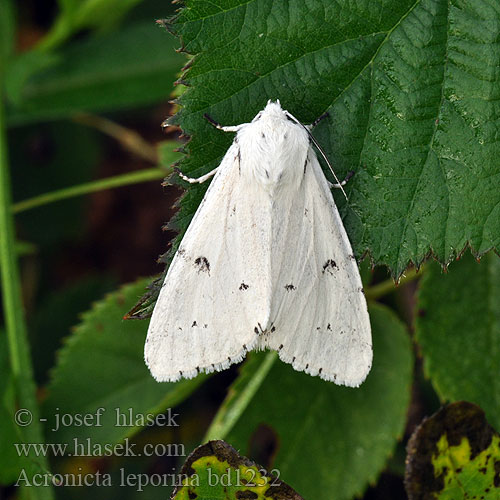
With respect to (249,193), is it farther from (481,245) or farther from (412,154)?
(481,245)

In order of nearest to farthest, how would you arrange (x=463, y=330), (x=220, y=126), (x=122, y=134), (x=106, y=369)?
(x=220, y=126), (x=463, y=330), (x=106, y=369), (x=122, y=134)

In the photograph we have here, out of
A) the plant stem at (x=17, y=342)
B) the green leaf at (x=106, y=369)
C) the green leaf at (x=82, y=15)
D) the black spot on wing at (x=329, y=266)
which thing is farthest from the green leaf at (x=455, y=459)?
the green leaf at (x=82, y=15)

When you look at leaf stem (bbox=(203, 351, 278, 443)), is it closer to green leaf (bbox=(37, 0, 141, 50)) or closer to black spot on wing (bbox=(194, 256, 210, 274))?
black spot on wing (bbox=(194, 256, 210, 274))

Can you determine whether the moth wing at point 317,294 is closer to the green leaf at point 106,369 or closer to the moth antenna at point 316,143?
the moth antenna at point 316,143

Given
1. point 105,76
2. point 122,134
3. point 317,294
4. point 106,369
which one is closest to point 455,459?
point 317,294

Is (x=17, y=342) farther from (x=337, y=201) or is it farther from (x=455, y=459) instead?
(x=455, y=459)

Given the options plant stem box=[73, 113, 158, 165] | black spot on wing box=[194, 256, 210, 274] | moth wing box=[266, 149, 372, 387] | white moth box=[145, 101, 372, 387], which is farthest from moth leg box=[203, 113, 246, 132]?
plant stem box=[73, 113, 158, 165]
